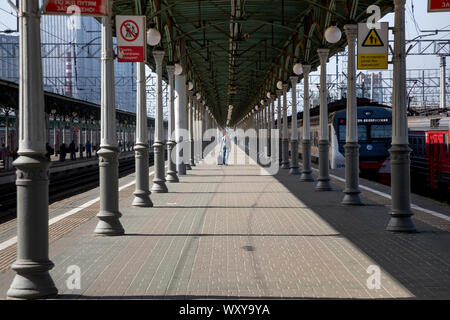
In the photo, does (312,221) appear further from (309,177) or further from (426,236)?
(309,177)

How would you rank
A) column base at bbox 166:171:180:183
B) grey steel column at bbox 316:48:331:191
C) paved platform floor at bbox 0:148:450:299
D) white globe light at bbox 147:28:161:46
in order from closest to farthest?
paved platform floor at bbox 0:148:450:299 < white globe light at bbox 147:28:161:46 < grey steel column at bbox 316:48:331:191 < column base at bbox 166:171:180:183

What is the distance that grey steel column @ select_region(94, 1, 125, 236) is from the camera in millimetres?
11750

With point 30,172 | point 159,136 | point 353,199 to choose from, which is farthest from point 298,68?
point 30,172

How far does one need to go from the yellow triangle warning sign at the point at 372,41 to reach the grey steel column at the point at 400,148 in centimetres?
177

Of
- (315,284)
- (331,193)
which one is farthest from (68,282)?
(331,193)

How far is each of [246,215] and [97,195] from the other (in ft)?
26.4

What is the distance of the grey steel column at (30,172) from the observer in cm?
702

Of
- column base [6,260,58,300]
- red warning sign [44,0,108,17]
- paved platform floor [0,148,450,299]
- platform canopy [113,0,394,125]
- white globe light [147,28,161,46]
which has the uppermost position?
platform canopy [113,0,394,125]

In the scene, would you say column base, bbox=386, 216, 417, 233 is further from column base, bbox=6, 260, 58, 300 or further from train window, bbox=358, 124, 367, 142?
train window, bbox=358, 124, 367, 142

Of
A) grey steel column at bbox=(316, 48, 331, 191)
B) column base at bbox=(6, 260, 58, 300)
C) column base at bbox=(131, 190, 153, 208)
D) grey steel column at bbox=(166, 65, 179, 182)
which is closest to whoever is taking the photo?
column base at bbox=(6, 260, 58, 300)

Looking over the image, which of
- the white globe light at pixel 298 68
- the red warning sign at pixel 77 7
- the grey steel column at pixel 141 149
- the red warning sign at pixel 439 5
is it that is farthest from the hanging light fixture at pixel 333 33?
the red warning sign at pixel 77 7

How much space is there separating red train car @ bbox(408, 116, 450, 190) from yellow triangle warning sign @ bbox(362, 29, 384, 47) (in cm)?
905

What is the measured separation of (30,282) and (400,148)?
7078mm

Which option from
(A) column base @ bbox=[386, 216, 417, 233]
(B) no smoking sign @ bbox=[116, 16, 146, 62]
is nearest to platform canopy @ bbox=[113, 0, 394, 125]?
(B) no smoking sign @ bbox=[116, 16, 146, 62]
